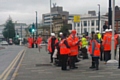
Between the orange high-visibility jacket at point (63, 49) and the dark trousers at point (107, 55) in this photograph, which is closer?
the orange high-visibility jacket at point (63, 49)

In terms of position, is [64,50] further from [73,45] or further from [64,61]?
[73,45]

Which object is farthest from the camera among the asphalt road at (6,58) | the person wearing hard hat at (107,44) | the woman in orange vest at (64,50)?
the asphalt road at (6,58)

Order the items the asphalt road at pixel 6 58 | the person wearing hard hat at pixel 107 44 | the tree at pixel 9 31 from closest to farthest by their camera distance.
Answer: the person wearing hard hat at pixel 107 44 < the asphalt road at pixel 6 58 < the tree at pixel 9 31

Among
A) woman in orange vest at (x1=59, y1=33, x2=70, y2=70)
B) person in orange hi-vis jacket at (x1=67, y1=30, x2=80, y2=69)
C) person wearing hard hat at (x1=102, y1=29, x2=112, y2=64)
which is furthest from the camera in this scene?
person wearing hard hat at (x1=102, y1=29, x2=112, y2=64)

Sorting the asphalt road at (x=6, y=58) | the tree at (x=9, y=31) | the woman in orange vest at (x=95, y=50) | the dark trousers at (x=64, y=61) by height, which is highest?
the tree at (x=9, y=31)

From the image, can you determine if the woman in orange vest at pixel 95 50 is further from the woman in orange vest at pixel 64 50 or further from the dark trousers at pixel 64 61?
the dark trousers at pixel 64 61

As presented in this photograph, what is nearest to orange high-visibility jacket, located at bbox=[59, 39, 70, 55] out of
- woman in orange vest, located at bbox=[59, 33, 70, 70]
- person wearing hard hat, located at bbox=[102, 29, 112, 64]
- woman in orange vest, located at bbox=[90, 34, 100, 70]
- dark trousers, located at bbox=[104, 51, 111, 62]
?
woman in orange vest, located at bbox=[59, 33, 70, 70]

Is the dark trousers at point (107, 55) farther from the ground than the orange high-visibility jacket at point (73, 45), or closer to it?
closer to it

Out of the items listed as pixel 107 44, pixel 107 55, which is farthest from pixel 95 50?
pixel 107 55

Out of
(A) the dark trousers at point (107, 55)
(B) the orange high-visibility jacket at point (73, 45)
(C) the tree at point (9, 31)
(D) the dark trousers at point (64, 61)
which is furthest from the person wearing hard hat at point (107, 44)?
(C) the tree at point (9, 31)

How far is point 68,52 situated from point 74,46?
58 cm

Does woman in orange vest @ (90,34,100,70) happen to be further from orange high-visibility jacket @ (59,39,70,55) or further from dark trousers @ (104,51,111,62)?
dark trousers @ (104,51,111,62)

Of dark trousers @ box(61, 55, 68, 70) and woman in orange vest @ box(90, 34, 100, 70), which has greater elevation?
woman in orange vest @ box(90, 34, 100, 70)

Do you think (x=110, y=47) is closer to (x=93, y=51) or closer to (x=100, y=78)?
(x=93, y=51)
